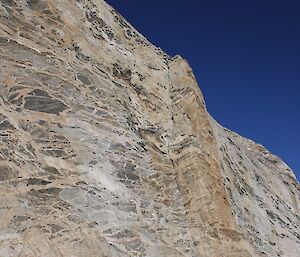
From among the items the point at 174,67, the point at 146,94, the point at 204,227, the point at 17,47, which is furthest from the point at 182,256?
the point at 174,67

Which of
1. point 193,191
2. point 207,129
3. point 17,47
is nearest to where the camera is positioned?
point 17,47

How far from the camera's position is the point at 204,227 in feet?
44.3

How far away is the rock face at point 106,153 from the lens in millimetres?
10367

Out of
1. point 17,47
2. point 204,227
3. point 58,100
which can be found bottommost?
point 204,227

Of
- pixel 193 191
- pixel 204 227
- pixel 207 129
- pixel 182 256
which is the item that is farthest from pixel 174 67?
pixel 182 256

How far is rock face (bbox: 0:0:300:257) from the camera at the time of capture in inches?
408

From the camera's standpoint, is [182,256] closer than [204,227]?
Yes

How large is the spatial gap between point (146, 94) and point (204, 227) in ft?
20.4

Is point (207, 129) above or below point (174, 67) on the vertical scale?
below

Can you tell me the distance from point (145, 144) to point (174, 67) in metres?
5.93

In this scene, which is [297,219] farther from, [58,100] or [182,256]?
[58,100]

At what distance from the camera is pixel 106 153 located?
12.9 metres

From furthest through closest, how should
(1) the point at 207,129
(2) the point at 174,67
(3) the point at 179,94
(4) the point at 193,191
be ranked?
(2) the point at 174,67, (3) the point at 179,94, (1) the point at 207,129, (4) the point at 193,191

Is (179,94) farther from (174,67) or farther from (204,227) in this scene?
(204,227)
